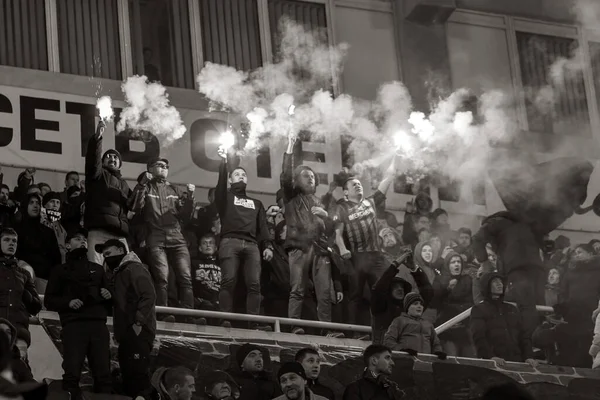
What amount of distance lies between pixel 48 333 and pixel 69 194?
7.19 feet

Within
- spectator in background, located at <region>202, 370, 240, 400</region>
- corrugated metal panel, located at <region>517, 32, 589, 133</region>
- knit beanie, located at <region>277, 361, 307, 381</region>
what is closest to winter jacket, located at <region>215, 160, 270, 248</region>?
spectator in background, located at <region>202, 370, 240, 400</region>

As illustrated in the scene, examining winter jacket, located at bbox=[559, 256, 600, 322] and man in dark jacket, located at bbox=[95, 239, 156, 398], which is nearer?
man in dark jacket, located at bbox=[95, 239, 156, 398]

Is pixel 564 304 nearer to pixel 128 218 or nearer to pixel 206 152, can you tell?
pixel 128 218

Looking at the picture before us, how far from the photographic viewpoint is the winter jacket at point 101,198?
12.8m

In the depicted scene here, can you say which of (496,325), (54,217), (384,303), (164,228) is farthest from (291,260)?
(54,217)

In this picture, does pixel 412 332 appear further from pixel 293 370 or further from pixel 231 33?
pixel 231 33

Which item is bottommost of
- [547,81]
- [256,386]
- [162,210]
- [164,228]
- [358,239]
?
[256,386]

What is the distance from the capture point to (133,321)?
11.0 metres

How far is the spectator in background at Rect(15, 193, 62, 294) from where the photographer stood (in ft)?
42.4

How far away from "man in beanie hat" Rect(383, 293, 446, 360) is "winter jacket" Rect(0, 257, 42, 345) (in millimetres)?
3182

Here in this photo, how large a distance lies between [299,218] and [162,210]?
1.34 metres

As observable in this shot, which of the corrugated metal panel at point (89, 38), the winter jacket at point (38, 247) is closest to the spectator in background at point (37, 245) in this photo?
the winter jacket at point (38, 247)

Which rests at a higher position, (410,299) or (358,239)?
(358,239)

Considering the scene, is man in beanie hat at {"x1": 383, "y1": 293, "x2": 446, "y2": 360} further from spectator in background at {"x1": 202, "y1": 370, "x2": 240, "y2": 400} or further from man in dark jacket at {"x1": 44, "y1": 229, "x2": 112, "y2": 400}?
man in dark jacket at {"x1": 44, "y1": 229, "x2": 112, "y2": 400}
